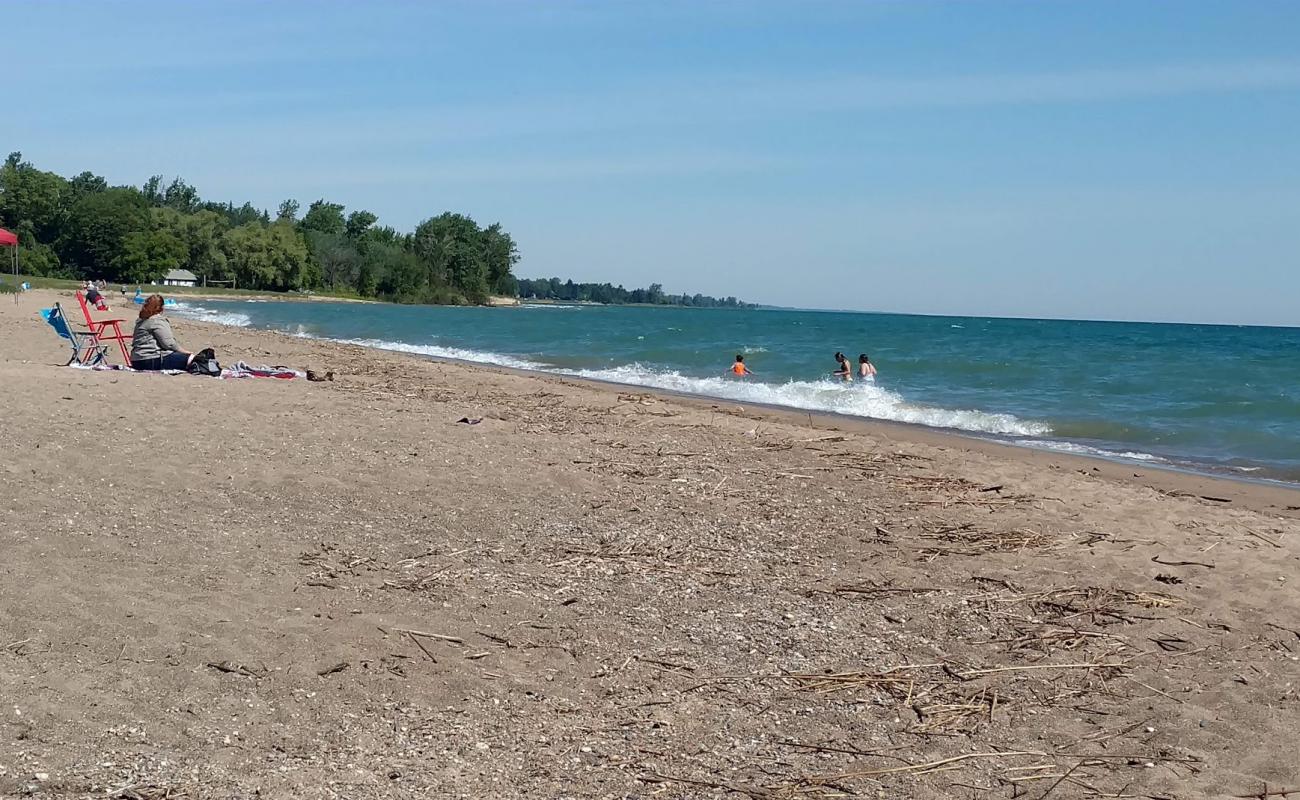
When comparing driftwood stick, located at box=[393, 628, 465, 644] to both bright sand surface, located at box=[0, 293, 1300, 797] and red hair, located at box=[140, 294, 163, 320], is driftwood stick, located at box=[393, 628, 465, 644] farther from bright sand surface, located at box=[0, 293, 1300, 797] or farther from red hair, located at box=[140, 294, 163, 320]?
red hair, located at box=[140, 294, 163, 320]

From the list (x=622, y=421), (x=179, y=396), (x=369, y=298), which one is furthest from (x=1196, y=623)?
(x=369, y=298)

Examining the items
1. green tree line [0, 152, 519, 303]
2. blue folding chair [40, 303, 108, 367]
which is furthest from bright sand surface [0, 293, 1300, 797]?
green tree line [0, 152, 519, 303]

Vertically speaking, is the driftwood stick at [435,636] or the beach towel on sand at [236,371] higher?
the beach towel on sand at [236,371]

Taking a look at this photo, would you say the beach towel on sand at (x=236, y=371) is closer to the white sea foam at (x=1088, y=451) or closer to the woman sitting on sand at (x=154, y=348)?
the woman sitting on sand at (x=154, y=348)

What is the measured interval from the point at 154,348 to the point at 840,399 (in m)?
11.9

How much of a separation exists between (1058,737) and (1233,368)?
33.7 m

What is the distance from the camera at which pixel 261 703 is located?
4062 millimetres

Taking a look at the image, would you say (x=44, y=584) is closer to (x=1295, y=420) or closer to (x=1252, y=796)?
(x=1252, y=796)

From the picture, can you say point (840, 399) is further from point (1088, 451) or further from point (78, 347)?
point (78, 347)

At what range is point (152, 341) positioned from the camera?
42.0 ft

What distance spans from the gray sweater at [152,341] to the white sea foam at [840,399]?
10507 millimetres

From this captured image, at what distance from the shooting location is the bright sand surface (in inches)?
152

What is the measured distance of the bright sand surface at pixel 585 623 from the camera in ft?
12.6

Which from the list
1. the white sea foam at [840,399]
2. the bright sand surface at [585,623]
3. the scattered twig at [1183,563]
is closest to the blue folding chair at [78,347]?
the bright sand surface at [585,623]
